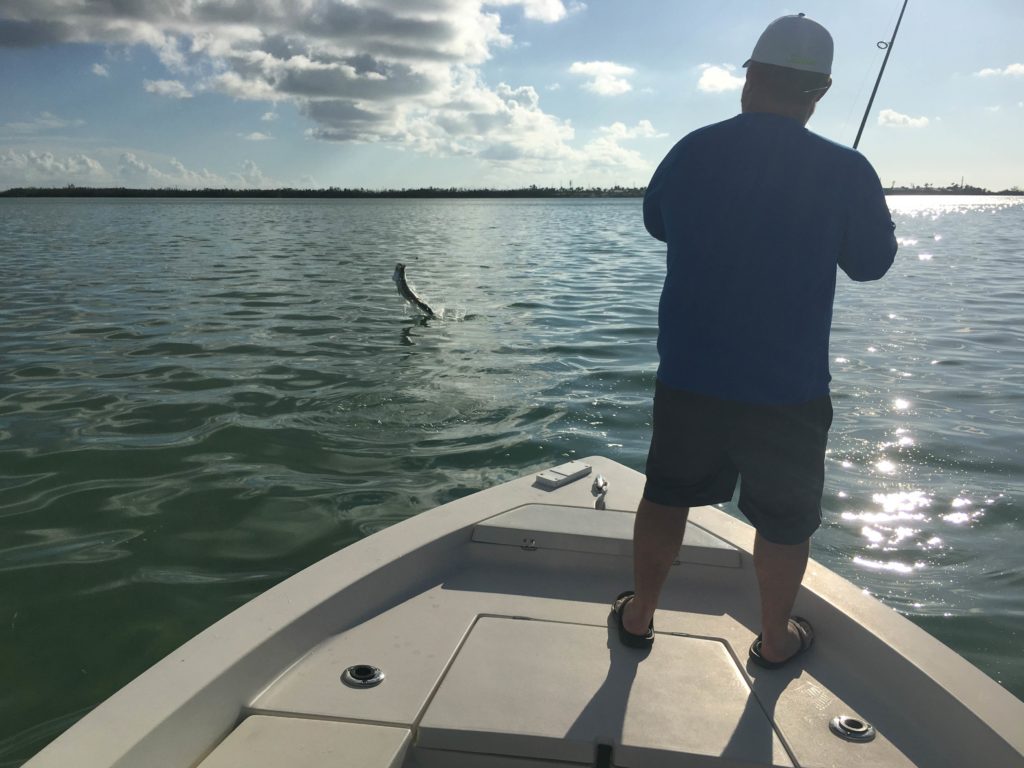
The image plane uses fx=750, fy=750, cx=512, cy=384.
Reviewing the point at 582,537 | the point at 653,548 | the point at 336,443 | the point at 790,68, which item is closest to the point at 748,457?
the point at 653,548

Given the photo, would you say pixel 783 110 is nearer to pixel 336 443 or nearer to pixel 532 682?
pixel 532 682

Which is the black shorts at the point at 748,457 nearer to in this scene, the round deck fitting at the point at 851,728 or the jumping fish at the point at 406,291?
the round deck fitting at the point at 851,728

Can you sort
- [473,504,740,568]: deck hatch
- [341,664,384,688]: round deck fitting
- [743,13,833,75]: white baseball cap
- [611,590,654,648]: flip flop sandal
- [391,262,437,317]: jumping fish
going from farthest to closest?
[391,262,437,317]: jumping fish, [473,504,740,568]: deck hatch, [611,590,654,648]: flip flop sandal, [341,664,384,688]: round deck fitting, [743,13,833,75]: white baseball cap

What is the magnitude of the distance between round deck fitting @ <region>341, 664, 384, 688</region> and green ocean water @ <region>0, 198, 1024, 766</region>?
1331 millimetres

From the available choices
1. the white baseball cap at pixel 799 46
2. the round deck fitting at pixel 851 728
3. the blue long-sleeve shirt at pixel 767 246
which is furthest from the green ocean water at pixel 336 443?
the white baseball cap at pixel 799 46

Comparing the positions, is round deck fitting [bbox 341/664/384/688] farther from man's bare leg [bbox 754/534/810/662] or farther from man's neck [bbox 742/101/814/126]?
man's neck [bbox 742/101/814/126]

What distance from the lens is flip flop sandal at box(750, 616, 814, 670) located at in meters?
2.57

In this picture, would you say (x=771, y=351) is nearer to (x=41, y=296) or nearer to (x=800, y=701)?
(x=800, y=701)

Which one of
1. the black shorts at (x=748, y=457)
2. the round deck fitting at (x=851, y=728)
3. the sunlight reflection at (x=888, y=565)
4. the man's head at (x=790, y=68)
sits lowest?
the sunlight reflection at (x=888, y=565)

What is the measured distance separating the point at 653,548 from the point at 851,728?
781mm

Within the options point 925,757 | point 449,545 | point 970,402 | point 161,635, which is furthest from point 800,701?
point 970,402

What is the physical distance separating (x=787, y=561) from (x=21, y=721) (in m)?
2.89

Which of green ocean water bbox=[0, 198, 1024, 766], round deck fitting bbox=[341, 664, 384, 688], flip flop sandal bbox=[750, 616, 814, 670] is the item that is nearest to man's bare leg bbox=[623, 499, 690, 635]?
flip flop sandal bbox=[750, 616, 814, 670]

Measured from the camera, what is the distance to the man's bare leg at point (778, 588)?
243 centimetres
